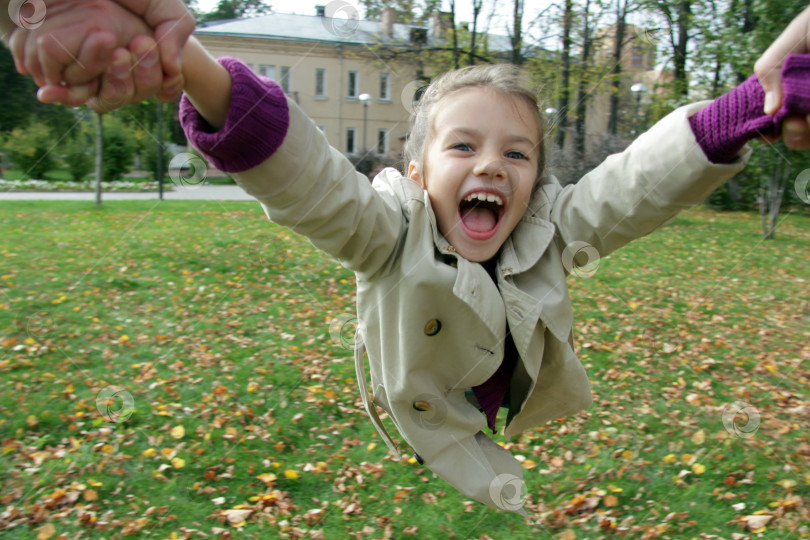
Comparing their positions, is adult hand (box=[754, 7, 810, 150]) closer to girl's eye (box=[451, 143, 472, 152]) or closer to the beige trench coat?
the beige trench coat

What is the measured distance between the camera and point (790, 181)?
1020 cm

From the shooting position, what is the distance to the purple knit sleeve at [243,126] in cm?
131

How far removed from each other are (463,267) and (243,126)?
2.61 feet

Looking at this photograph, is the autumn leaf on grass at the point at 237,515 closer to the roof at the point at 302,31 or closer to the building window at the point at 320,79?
the roof at the point at 302,31

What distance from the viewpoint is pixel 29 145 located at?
1827cm

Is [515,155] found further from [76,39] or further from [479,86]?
[76,39]

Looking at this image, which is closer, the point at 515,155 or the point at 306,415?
the point at 515,155

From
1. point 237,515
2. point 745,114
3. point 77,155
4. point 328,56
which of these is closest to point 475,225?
point 745,114

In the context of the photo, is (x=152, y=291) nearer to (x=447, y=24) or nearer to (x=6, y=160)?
(x=447, y=24)

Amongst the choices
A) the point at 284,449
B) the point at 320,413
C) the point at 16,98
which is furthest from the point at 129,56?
the point at 16,98

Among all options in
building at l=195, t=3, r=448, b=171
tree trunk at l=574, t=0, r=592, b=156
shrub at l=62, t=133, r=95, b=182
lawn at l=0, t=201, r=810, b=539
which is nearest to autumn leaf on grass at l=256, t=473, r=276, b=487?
lawn at l=0, t=201, r=810, b=539

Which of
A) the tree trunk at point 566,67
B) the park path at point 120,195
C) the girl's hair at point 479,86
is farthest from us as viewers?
the park path at point 120,195

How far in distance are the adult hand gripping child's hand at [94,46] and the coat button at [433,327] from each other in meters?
1.09

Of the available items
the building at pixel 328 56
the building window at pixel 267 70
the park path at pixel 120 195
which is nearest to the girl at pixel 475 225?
the building at pixel 328 56
